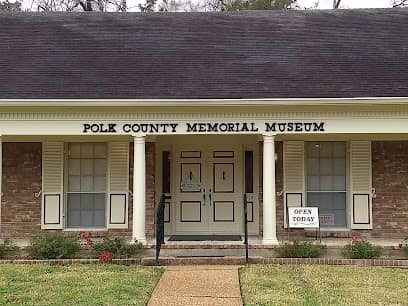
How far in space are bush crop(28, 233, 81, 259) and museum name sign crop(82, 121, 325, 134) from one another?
2338 mm

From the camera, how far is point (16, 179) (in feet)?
44.0

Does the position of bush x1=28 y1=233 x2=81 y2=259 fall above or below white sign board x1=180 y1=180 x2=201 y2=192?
below

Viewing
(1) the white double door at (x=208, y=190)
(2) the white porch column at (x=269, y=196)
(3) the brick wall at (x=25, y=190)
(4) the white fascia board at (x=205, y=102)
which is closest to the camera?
(4) the white fascia board at (x=205, y=102)

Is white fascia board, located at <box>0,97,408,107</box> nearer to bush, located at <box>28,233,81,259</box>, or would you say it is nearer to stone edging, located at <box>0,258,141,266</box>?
bush, located at <box>28,233,81,259</box>

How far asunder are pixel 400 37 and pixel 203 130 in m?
6.54

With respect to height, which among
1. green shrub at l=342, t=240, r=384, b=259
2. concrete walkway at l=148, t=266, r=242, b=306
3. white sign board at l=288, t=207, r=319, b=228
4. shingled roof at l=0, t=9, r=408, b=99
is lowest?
concrete walkway at l=148, t=266, r=242, b=306

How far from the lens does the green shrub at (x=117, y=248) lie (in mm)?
10938

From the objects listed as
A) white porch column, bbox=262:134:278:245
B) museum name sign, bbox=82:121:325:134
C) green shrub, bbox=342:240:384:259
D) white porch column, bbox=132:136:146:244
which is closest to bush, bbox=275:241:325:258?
green shrub, bbox=342:240:384:259

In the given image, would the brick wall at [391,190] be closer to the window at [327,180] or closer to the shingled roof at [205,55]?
the window at [327,180]

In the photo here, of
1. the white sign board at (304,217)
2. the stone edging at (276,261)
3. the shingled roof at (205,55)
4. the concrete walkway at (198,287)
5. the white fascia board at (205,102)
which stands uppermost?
the shingled roof at (205,55)

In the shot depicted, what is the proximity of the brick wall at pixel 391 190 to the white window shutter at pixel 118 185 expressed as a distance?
224 inches

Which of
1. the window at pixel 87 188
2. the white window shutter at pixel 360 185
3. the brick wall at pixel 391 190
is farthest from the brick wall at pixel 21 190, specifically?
the brick wall at pixel 391 190

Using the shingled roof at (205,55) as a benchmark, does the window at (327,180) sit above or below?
below

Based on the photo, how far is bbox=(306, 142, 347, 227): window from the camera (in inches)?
526
